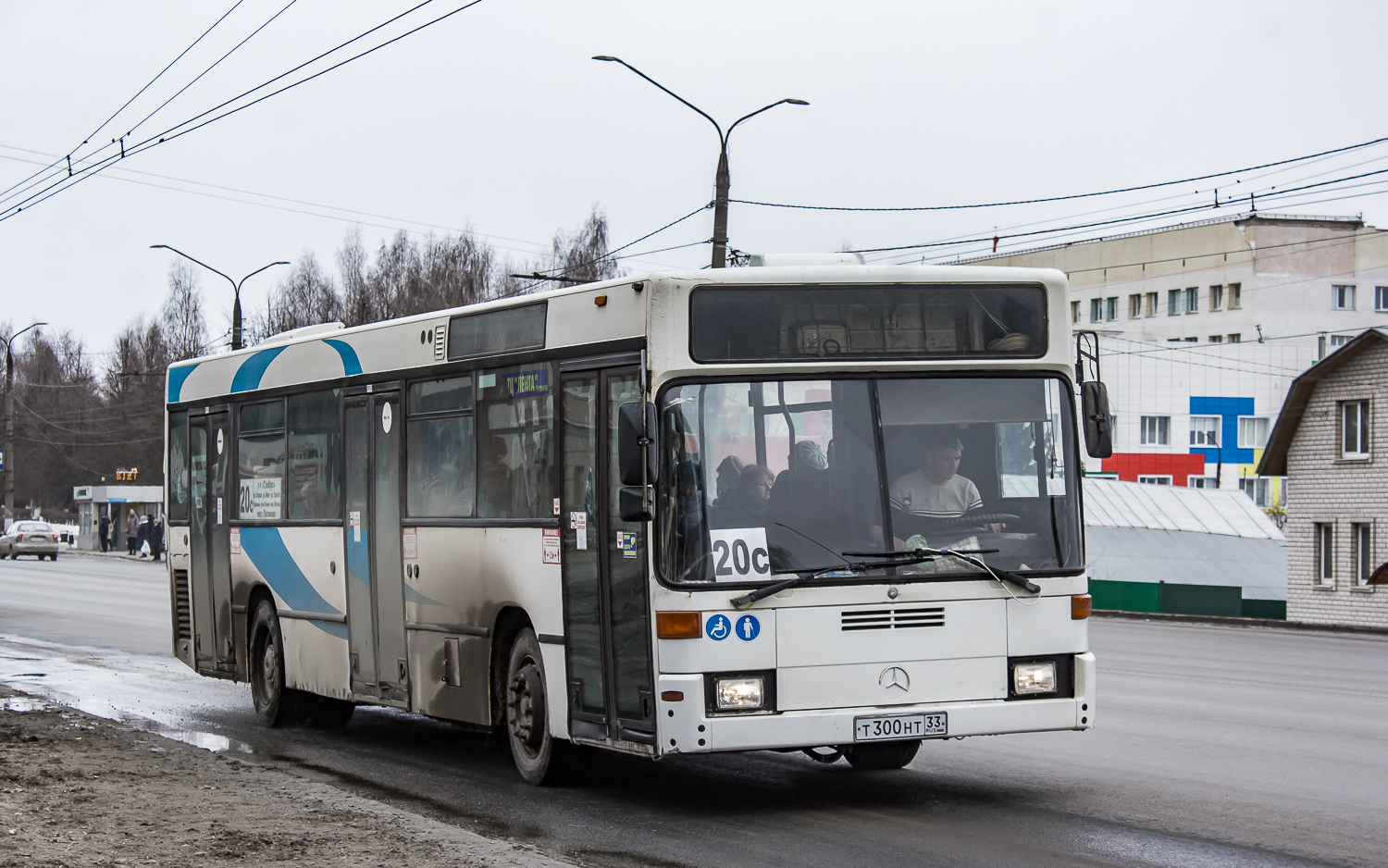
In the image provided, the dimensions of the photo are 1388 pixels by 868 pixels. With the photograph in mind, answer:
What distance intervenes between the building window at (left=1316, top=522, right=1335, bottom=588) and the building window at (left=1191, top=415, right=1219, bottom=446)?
148 feet

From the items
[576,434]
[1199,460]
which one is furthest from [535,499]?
[1199,460]

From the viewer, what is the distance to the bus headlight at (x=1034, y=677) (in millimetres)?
8742

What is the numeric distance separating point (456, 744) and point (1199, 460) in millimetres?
79202

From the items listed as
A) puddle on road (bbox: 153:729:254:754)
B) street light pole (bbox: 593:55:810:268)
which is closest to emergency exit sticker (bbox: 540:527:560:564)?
puddle on road (bbox: 153:729:254:754)

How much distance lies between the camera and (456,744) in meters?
12.5

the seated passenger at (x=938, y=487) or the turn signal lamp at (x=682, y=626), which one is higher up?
the seated passenger at (x=938, y=487)

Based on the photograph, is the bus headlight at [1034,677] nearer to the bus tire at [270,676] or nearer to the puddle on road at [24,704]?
the bus tire at [270,676]

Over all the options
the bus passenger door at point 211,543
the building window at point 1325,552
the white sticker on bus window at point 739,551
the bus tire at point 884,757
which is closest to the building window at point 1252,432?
the building window at point 1325,552

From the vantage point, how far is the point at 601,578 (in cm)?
910

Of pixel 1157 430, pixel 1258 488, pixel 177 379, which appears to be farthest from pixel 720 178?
pixel 1258 488

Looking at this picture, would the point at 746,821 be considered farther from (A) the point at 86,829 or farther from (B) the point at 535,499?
(A) the point at 86,829

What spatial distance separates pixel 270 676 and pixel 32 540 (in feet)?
185

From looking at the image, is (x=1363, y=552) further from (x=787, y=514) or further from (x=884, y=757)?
(x=787, y=514)

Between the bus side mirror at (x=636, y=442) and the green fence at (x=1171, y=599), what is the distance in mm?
32536
